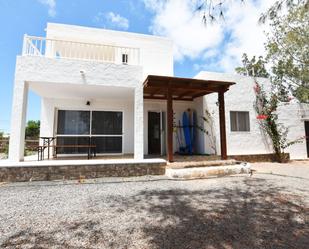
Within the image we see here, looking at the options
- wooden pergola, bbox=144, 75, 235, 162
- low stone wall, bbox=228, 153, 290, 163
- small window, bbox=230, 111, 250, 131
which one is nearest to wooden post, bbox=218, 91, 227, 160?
wooden pergola, bbox=144, 75, 235, 162

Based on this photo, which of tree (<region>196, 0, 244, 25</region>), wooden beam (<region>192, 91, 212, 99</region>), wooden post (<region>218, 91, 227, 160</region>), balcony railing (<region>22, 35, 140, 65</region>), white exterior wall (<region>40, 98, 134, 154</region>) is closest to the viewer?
tree (<region>196, 0, 244, 25</region>)

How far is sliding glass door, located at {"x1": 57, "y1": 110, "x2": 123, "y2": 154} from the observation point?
9430 mm

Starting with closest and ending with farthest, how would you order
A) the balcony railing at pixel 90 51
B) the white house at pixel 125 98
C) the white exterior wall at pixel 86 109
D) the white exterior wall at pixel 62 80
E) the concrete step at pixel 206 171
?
the white exterior wall at pixel 62 80 → the concrete step at pixel 206 171 → the white house at pixel 125 98 → the balcony railing at pixel 90 51 → the white exterior wall at pixel 86 109

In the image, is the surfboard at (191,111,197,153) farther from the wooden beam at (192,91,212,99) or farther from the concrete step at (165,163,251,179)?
the concrete step at (165,163,251,179)

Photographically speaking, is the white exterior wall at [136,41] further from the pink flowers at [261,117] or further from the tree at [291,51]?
the tree at [291,51]

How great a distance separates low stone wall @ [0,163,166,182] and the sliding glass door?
3.10m

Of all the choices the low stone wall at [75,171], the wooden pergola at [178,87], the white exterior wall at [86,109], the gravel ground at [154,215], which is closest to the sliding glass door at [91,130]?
the white exterior wall at [86,109]

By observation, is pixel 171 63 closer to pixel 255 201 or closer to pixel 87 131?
pixel 87 131

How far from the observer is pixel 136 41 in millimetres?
11500

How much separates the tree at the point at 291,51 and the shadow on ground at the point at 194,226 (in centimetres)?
1146

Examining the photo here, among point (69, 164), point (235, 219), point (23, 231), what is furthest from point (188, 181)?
point (23, 231)

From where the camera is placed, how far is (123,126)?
10.1m

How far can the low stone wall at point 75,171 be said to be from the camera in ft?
19.9

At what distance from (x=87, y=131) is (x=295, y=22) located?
13734 mm
